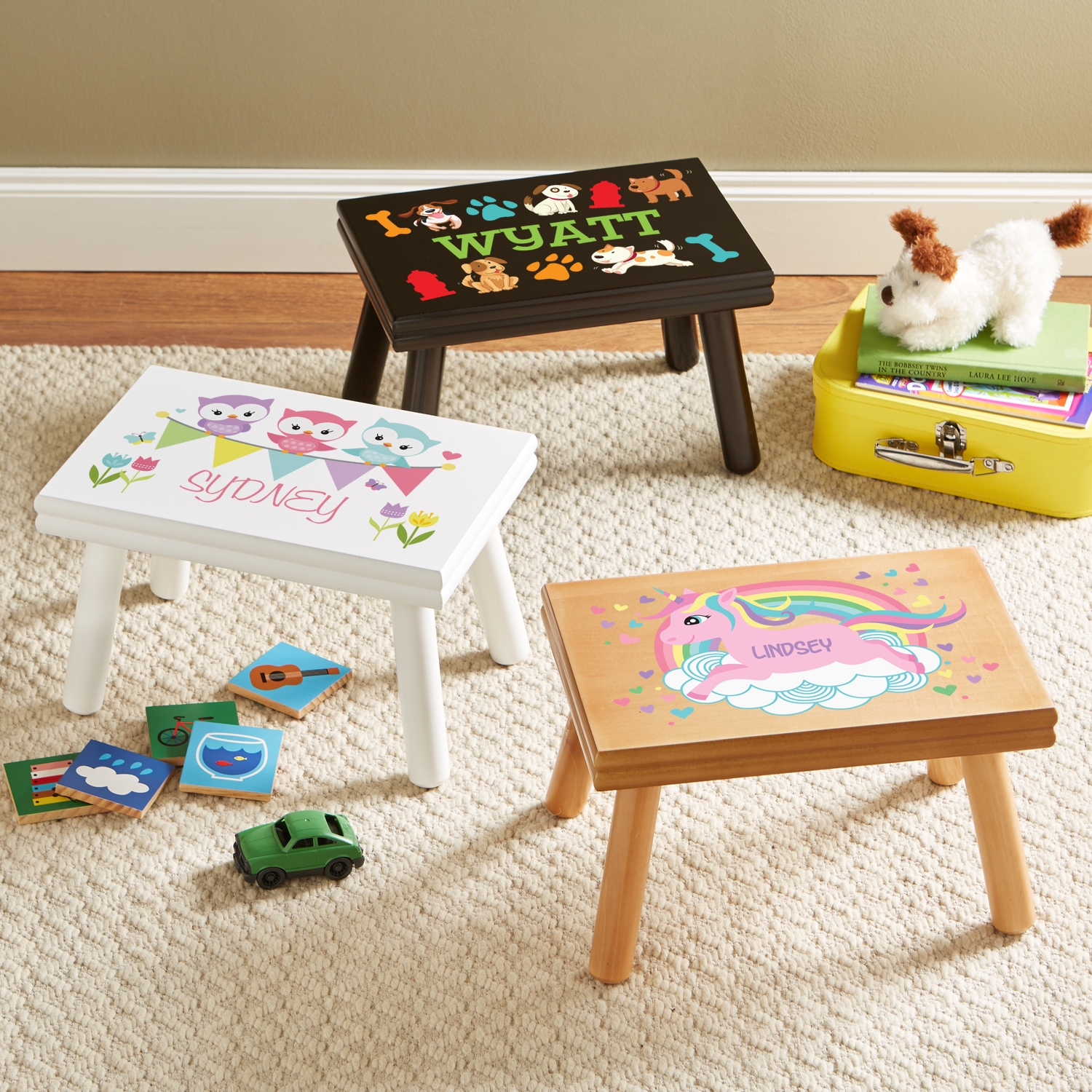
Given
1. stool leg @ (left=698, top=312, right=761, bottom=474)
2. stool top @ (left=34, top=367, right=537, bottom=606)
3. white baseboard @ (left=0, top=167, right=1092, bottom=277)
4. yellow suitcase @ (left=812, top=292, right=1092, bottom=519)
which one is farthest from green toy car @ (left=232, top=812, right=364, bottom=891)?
white baseboard @ (left=0, top=167, right=1092, bottom=277)

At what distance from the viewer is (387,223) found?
67.4 inches

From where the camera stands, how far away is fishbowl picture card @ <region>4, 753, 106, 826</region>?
1.31 metres

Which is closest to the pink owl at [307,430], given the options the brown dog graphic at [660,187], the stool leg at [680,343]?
the brown dog graphic at [660,187]

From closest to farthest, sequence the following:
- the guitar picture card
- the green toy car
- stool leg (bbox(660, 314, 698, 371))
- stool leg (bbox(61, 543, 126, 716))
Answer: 1. the green toy car
2. stool leg (bbox(61, 543, 126, 716))
3. the guitar picture card
4. stool leg (bbox(660, 314, 698, 371))

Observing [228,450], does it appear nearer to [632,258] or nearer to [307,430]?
[307,430]

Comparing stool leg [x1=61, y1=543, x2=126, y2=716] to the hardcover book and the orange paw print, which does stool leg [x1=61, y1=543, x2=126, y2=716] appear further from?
the hardcover book

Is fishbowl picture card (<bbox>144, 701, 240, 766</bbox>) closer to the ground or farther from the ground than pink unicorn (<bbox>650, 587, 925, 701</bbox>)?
closer to the ground

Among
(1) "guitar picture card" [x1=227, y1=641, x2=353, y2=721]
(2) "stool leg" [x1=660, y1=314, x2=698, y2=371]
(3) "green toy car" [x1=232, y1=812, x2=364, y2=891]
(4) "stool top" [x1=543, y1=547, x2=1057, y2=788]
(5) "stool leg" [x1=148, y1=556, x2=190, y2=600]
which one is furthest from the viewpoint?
(2) "stool leg" [x1=660, y1=314, x2=698, y2=371]

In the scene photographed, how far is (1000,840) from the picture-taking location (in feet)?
3.79

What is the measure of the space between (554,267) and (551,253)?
4cm

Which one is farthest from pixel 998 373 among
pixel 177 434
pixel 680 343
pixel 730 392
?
pixel 177 434

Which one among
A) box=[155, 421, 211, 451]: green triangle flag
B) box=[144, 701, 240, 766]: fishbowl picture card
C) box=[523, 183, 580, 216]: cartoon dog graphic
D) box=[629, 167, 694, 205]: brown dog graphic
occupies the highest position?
box=[523, 183, 580, 216]: cartoon dog graphic

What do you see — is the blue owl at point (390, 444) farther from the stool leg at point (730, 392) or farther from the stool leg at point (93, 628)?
the stool leg at point (730, 392)

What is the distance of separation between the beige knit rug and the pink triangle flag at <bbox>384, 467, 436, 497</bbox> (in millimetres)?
285
